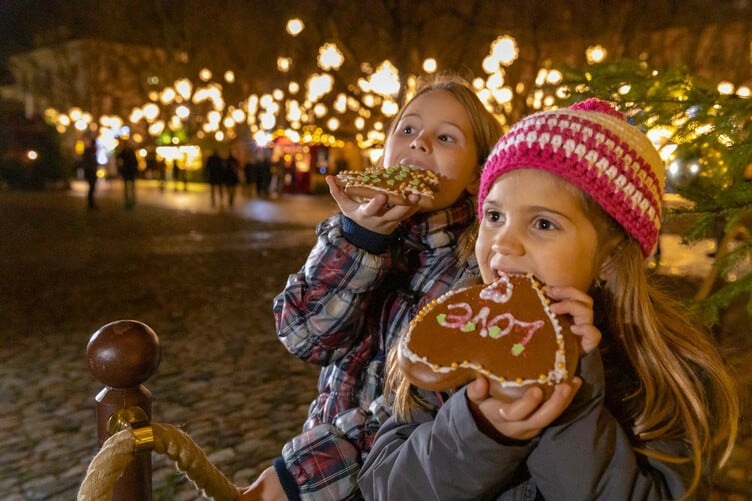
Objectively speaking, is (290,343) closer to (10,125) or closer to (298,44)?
(298,44)

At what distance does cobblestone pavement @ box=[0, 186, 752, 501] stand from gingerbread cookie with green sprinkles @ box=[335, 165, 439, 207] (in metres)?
2.25

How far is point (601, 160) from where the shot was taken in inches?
64.6

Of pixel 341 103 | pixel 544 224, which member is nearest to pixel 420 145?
pixel 544 224

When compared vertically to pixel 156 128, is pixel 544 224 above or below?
above

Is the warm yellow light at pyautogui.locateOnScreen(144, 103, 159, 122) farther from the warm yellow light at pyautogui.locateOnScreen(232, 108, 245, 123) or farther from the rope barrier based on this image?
the rope barrier

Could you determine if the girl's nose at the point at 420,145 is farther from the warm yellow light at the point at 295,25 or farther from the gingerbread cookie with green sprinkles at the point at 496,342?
the warm yellow light at the point at 295,25

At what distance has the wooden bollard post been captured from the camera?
1884 millimetres

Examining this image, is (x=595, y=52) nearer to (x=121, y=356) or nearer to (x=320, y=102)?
(x=320, y=102)

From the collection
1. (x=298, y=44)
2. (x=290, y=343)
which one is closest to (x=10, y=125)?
(x=298, y=44)

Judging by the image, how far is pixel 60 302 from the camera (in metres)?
7.80

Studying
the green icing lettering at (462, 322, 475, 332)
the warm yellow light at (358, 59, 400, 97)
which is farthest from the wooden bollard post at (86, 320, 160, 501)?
the warm yellow light at (358, 59, 400, 97)

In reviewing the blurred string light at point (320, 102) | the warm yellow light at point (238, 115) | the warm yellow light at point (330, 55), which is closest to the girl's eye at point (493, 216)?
the blurred string light at point (320, 102)

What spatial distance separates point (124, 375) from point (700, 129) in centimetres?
252

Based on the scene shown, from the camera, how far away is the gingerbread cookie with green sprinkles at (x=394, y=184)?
2094 mm
